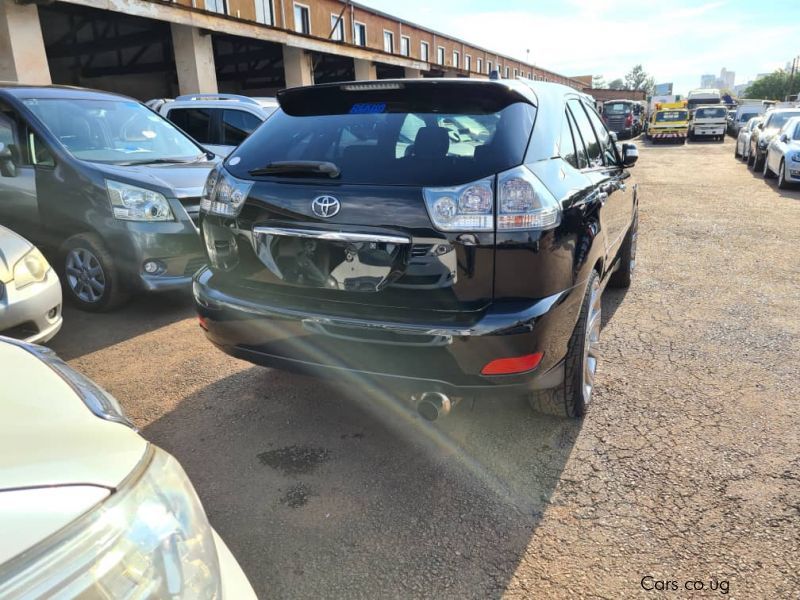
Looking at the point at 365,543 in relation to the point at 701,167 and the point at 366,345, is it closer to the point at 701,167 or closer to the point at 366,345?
the point at 366,345

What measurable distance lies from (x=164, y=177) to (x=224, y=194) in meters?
2.33

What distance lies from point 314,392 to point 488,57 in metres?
47.8

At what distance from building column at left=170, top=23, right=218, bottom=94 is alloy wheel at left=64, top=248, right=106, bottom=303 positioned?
1357 centimetres

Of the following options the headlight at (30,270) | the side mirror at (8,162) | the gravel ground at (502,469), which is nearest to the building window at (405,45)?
the side mirror at (8,162)

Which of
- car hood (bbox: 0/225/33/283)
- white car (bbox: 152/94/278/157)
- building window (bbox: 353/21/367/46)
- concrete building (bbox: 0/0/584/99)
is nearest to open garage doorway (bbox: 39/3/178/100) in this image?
concrete building (bbox: 0/0/584/99)

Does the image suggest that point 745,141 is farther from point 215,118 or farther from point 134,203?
point 134,203

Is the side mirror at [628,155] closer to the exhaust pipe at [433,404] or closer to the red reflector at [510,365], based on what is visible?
the red reflector at [510,365]

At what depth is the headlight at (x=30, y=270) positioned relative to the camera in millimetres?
3410

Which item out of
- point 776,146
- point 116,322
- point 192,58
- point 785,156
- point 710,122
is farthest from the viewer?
point 710,122

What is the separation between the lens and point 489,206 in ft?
7.27

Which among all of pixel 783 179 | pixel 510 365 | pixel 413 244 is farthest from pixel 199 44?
pixel 510 365

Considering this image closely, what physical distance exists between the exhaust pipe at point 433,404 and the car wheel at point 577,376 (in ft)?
2.36

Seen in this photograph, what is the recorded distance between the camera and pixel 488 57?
4594 centimetres

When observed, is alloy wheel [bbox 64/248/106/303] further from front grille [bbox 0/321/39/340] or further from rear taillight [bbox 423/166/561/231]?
rear taillight [bbox 423/166/561/231]
